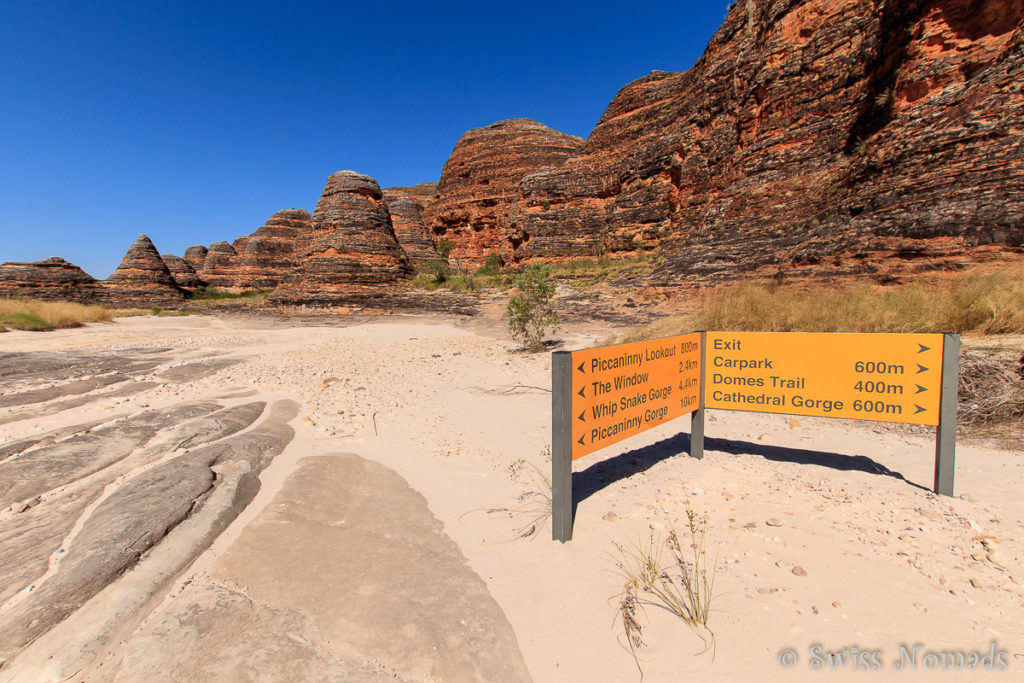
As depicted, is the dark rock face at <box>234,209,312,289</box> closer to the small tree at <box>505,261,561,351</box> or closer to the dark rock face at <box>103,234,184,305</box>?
the dark rock face at <box>103,234,184,305</box>

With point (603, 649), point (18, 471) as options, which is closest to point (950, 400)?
point (603, 649)

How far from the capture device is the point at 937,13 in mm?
8820

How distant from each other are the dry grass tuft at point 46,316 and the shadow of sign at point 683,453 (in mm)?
21191

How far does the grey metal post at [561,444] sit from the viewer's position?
2092 mm

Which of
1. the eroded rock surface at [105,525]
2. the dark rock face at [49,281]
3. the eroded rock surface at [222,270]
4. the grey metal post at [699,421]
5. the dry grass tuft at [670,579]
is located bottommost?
the dry grass tuft at [670,579]

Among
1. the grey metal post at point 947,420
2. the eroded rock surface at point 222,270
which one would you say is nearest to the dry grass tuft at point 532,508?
the grey metal post at point 947,420

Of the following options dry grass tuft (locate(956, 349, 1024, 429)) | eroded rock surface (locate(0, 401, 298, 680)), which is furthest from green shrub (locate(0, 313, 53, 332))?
dry grass tuft (locate(956, 349, 1024, 429))

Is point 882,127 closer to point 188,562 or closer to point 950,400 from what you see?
point 950,400

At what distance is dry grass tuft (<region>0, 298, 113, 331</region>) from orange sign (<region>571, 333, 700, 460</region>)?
841 inches

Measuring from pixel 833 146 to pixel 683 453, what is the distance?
1371cm

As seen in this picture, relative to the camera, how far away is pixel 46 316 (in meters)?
15.3

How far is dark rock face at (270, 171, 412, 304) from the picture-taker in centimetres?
1978

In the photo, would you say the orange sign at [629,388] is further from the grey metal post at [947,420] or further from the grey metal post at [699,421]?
the grey metal post at [947,420]

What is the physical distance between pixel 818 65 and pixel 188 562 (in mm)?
18630
